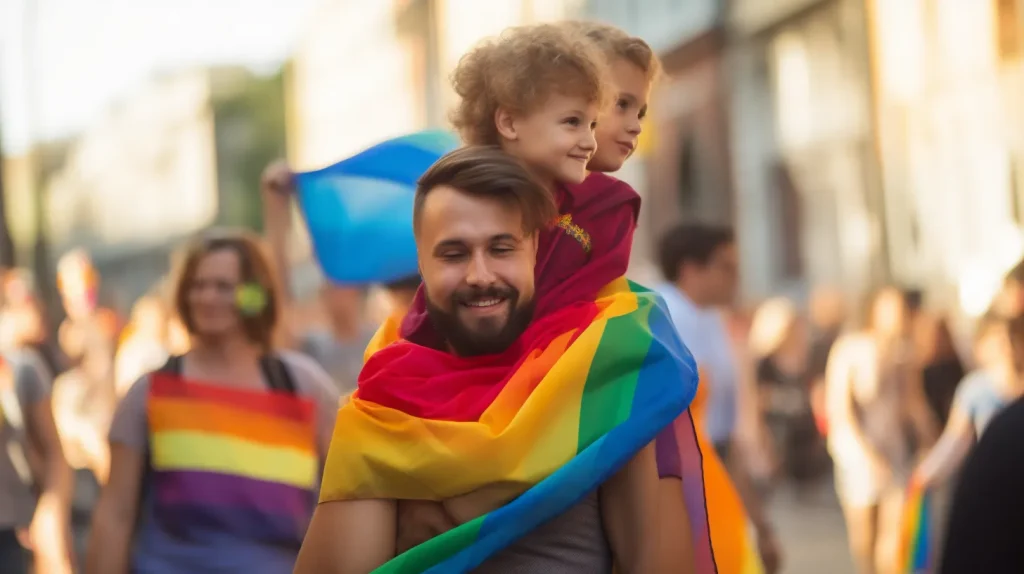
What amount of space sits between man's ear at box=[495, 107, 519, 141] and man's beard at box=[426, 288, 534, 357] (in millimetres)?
322

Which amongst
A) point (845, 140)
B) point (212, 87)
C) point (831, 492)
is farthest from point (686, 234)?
point (212, 87)

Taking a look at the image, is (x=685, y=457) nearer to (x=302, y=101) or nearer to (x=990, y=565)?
(x=990, y=565)

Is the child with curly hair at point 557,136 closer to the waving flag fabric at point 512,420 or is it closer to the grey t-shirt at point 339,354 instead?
the waving flag fabric at point 512,420

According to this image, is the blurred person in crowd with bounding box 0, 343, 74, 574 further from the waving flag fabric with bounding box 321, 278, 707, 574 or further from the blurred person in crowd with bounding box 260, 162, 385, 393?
the waving flag fabric with bounding box 321, 278, 707, 574

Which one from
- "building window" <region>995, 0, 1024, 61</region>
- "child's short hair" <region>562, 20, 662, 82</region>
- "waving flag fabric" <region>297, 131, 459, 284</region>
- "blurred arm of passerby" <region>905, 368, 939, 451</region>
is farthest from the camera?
"building window" <region>995, 0, 1024, 61</region>

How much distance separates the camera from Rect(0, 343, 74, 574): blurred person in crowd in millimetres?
6164

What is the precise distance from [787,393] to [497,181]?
16.2 m

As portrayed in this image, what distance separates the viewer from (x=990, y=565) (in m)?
2.79

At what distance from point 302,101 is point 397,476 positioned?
289 ft

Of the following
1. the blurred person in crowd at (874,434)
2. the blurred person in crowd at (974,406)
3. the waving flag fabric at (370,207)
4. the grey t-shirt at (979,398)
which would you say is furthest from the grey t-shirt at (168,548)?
the blurred person in crowd at (874,434)

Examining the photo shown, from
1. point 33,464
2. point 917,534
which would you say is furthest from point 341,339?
point 917,534

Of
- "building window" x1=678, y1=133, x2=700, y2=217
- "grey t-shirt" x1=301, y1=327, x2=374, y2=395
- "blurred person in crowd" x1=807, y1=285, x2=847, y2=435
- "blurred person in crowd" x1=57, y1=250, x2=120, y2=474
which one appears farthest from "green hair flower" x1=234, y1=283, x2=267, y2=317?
"building window" x1=678, y1=133, x2=700, y2=217

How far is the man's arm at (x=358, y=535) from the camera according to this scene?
299 centimetres

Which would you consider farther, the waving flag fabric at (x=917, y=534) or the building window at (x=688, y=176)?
the building window at (x=688, y=176)
